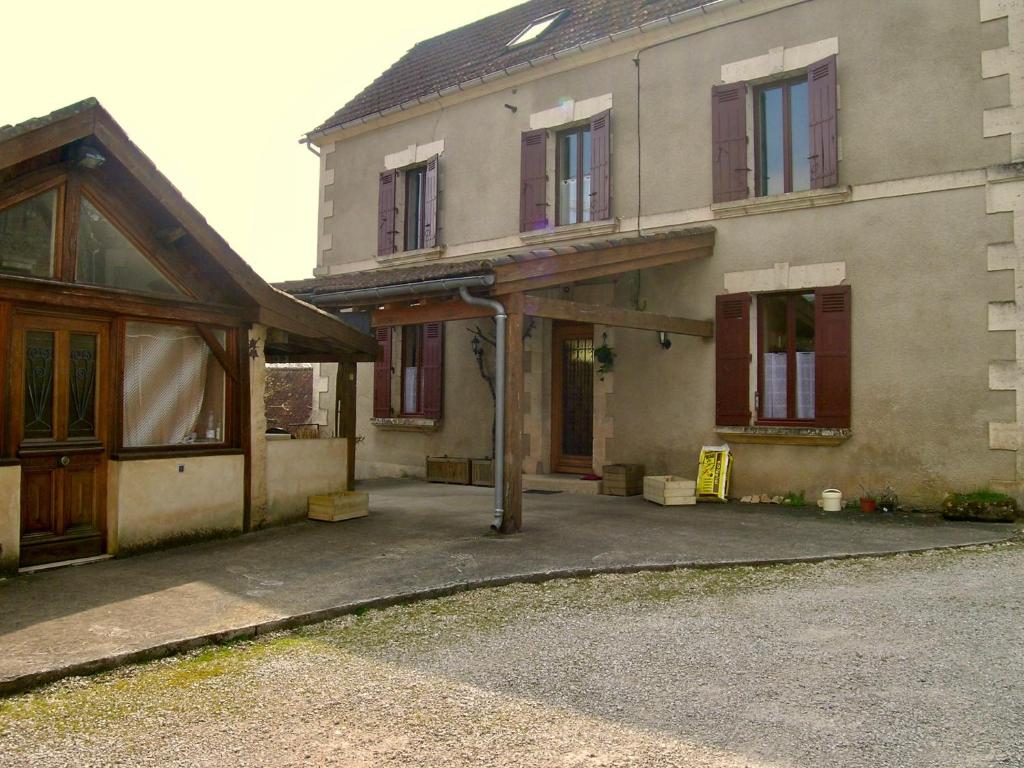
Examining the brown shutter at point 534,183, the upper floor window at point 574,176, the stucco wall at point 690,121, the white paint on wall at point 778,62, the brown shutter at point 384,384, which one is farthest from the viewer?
the brown shutter at point 384,384

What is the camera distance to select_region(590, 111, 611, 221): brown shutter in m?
10.7

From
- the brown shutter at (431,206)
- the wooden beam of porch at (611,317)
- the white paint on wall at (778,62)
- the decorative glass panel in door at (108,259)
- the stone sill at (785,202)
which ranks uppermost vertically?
the white paint on wall at (778,62)

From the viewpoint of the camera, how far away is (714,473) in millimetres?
9625

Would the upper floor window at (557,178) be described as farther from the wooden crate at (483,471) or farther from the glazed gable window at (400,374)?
the wooden crate at (483,471)

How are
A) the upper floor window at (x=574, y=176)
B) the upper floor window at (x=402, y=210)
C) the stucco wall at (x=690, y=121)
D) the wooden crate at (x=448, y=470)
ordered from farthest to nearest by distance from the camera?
1. the upper floor window at (x=402, y=210)
2. the wooden crate at (x=448, y=470)
3. the upper floor window at (x=574, y=176)
4. the stucco wall at (x=690, y=121)

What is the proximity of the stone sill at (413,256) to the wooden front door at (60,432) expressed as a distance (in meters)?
6.80

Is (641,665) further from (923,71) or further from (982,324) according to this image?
(923,71)

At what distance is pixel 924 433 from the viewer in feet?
27.3

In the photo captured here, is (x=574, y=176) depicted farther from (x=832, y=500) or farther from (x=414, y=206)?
(x=832, y=500)

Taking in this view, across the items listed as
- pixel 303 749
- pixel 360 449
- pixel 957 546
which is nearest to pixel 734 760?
pixel 303 749

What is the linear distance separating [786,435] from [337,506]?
516 cm

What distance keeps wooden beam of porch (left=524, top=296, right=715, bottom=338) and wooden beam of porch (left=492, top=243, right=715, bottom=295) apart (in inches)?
7.6

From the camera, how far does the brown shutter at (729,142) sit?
962cm

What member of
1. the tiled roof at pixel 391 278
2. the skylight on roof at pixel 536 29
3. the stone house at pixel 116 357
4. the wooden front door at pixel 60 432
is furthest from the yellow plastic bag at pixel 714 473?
the skylight on roof at pixel 536 29
